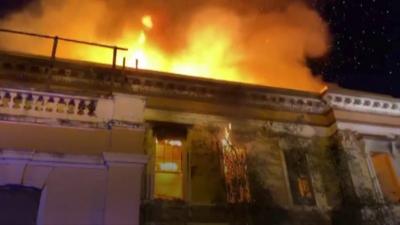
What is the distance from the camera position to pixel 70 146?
7.14 meters

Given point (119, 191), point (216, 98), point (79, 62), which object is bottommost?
point (119, 191)

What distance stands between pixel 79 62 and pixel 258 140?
582 centimetres

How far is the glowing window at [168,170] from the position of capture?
1109cm

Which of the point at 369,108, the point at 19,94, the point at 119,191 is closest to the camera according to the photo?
the point at 119,191

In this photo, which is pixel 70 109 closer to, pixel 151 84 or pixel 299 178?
pixel 151 84

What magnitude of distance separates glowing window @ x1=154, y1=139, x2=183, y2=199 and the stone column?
3.99 metres

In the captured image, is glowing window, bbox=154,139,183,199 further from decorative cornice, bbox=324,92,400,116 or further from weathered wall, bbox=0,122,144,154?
decorative cornice, bbox=324,92,400,116

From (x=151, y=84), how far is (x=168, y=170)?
108 inches

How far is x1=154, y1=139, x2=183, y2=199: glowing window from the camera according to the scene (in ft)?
36.4

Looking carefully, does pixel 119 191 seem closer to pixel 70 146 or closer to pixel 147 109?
pixel 70 146

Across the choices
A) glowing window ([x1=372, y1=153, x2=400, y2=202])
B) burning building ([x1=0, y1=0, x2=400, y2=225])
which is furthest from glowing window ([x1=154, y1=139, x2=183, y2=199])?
glowing window ([x1=372, y1=153, x2=400, y2=202])

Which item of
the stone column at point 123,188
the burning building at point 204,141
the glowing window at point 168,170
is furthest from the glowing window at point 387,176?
the stone column at point 123,188

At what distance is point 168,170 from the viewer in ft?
37.1

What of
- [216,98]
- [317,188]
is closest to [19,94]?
[216,98]
